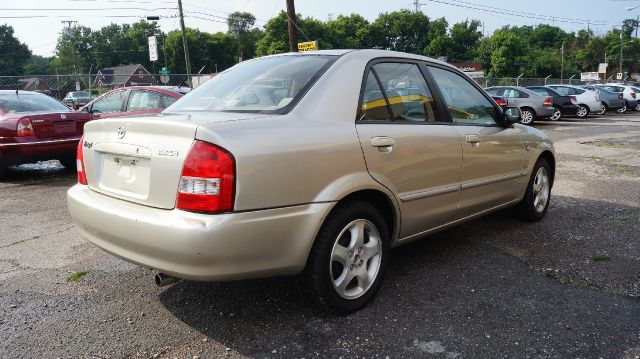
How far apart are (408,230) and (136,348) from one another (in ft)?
6.01

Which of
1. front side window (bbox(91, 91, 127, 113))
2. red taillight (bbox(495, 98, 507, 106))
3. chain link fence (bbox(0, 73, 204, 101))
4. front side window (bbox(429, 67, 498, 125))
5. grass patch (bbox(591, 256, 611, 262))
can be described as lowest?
grass patch (bbox(591, 256, 611, 262))

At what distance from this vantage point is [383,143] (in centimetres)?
306

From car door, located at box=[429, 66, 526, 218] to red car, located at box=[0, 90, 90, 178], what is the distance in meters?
6.18

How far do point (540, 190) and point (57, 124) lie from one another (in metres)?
6.84

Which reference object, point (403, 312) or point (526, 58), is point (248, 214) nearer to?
point (403, 312)

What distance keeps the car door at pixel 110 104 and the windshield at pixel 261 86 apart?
582cm

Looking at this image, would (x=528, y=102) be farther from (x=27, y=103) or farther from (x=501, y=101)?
(x=27, y=103)

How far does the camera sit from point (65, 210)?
227 inches

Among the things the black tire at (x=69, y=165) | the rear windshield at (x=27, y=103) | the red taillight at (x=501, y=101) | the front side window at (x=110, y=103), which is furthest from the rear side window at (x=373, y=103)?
the red taillight at (x=501, y=101)

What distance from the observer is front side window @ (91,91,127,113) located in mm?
8971

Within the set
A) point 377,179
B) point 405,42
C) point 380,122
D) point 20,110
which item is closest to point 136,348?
point 377,179

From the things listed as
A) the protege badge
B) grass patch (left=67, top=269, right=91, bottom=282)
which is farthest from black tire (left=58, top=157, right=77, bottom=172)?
the protege badge

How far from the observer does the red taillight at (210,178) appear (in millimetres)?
2383

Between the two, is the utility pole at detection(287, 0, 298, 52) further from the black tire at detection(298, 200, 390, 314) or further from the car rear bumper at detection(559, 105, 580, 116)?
the black tire at detection(298, 200, 390, 314)
